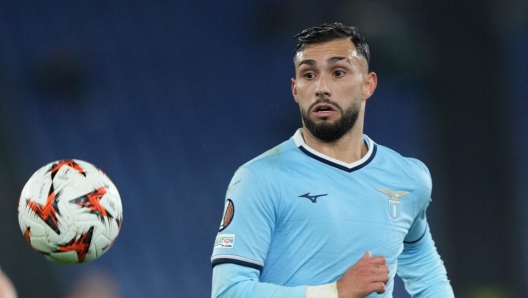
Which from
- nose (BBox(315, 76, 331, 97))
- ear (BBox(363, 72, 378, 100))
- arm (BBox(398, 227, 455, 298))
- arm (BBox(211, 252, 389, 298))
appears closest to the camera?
arm (BBox(211, 252, 389, 298))

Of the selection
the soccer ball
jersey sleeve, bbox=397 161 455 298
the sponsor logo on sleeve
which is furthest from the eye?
the soccer ball

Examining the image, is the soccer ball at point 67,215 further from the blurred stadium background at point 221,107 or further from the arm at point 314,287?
the blurred stadium background at point 221,107

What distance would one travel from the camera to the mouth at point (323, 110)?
2992 millimetres

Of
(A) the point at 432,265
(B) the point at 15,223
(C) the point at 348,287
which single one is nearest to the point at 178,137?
(B) the point at 15,223

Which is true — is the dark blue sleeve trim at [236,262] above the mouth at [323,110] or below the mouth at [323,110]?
below

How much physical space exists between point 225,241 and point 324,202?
0.38m

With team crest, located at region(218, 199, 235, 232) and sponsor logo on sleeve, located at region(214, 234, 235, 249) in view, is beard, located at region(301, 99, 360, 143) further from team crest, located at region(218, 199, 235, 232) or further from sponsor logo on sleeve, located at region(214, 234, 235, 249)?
sponsor logo on sleeve, located at region(214, 234, 235, 249)

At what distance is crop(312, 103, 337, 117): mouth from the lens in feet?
9.82

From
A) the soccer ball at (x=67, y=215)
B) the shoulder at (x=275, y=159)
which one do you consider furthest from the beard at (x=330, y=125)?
the soccer ball at (x=67, y=215)

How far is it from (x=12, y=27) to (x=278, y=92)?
83.4 inches

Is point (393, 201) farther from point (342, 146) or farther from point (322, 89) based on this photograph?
point (322, 89)

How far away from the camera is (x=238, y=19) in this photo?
657 centimetres

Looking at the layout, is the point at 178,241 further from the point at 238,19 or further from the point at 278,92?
the point at 238,19

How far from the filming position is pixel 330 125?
3.01m
